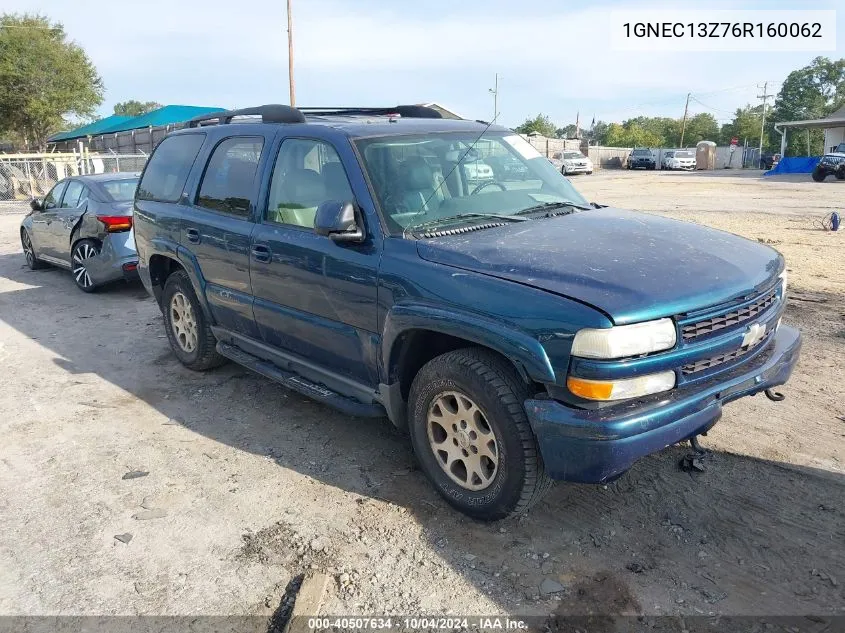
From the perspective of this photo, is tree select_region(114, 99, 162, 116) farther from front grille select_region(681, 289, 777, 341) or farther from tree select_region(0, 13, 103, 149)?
front grille select_region(681, 289, 777, 341)

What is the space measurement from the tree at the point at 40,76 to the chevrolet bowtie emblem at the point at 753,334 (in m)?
44.8

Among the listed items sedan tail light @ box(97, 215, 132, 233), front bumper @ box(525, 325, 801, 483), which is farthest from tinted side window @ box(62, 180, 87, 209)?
front bumper @ box(525, 325, 801, 483)

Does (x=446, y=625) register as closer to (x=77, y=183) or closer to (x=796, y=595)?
(x=796, y=595)

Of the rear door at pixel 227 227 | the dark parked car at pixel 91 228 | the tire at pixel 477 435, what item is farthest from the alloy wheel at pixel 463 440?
the dark parked car at pixel 91 228

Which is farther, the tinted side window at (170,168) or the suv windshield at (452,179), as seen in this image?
the tinted side window at (170,168)

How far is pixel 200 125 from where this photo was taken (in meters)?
5.77

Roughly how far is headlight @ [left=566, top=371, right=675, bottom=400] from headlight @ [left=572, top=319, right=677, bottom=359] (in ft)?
0.37

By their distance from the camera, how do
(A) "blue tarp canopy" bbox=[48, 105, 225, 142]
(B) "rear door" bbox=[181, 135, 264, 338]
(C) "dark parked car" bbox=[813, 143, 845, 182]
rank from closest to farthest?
(B) "rear door" bbox=[181, 135, 264, 338] → (C) "dark parked car" bbox=[813, 143, 845, 182] → (A) "blue tarp canopy" bbox=[48, 105, 225, 142]

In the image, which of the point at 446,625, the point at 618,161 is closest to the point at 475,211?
the point at 446,625

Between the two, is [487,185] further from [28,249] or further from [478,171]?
[28,249]

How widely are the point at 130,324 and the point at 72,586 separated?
4.74 metres

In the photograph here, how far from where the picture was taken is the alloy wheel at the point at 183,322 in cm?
543

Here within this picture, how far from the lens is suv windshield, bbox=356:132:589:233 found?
12.1ft

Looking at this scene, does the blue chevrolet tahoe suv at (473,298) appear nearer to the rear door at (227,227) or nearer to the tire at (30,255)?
the rear door at (227,227)
